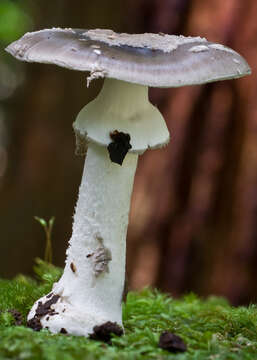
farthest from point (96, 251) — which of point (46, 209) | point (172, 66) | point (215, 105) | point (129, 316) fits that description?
point (46, 209)

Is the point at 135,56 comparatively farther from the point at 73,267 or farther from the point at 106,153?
the point at 73,267

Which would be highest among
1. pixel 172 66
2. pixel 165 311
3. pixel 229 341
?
pixel 172 66

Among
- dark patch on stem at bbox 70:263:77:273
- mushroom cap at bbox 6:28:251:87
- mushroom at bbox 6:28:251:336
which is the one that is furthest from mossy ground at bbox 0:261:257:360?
mushroom cap at bbox 6:28:251:87

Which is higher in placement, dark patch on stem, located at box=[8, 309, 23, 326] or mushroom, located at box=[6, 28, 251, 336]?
mushroom, located at box=[6, 28, 251, 336]

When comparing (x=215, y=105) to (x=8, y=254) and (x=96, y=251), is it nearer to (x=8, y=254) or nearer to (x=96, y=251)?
(x=96, y=251)

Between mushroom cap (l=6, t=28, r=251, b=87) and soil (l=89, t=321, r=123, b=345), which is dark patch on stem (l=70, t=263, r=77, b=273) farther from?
mushroom cap (l=6, t=28, r=251, b=87)

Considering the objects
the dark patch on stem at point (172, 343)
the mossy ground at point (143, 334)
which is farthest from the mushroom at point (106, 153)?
the dark patch on stem at point (172, 343)
